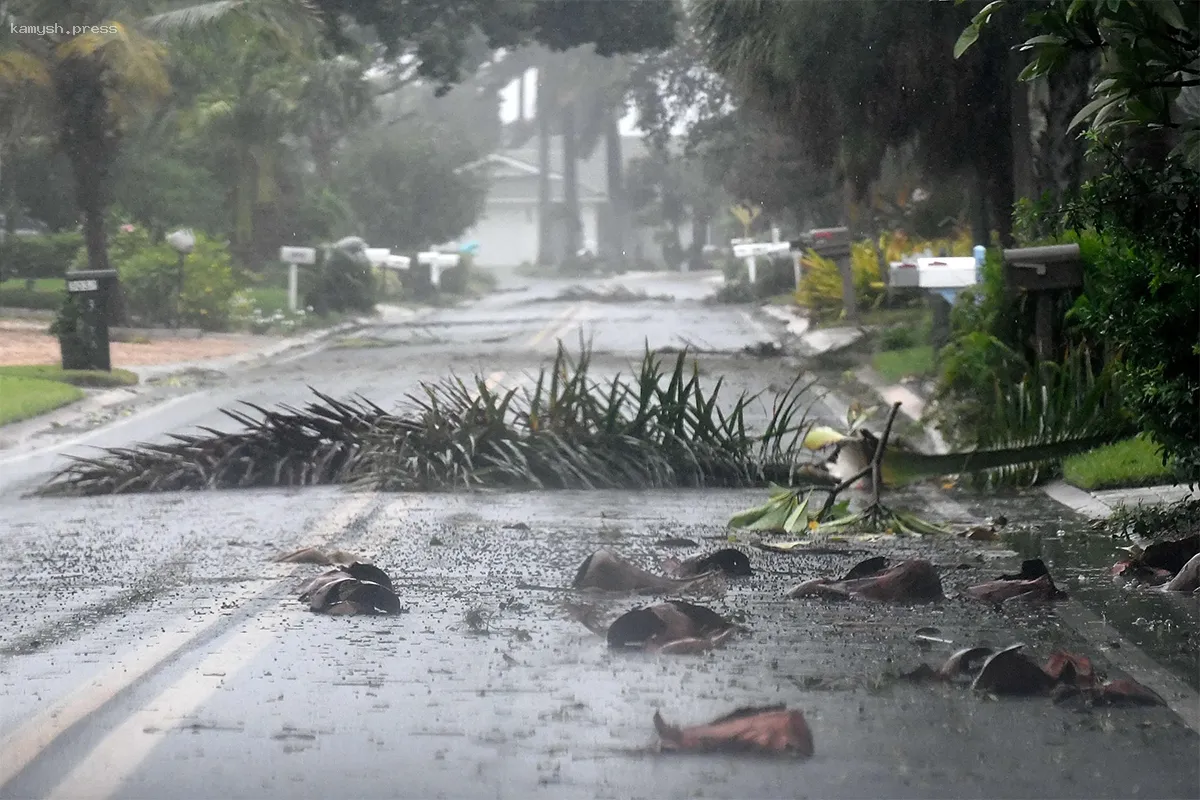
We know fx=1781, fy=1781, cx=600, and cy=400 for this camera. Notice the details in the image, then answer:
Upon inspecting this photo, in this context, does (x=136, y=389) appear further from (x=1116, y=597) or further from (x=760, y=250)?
(x=760, y=250)

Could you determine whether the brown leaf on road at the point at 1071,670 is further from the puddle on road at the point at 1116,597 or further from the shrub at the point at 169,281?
the shrub at the point at 169,281

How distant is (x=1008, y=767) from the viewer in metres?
5.04

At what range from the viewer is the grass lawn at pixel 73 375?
17547mm

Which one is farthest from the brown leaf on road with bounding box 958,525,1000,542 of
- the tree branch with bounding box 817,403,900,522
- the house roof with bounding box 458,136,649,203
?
the house roof with bounding box 458,136,649,203

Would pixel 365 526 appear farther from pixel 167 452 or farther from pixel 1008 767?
pixel 1008 767

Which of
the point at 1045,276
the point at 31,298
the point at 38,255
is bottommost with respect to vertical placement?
the point at 31,298

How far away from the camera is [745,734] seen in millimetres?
5348

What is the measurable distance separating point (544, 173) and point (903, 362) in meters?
63.5

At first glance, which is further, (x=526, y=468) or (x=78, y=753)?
(x=526, y=468)

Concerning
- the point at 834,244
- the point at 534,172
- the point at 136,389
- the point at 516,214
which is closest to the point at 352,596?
the point at 136,389

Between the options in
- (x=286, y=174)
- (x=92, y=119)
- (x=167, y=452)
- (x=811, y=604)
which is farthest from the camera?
(x=286, y=174)

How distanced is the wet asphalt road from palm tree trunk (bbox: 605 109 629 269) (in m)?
69.0

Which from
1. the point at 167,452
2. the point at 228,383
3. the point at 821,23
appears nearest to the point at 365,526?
the point at 167,452

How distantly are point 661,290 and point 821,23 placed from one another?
34.5 metres
